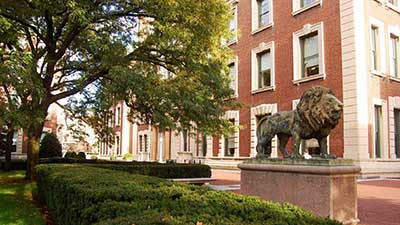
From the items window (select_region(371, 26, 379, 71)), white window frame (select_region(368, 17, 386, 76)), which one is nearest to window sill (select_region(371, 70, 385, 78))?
white window frame (select_region(368, 17, 386, 76))

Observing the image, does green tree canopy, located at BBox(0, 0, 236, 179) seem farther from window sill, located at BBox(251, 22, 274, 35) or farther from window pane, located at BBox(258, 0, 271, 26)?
window pane, located at BBox(258, 0, 271, 26)

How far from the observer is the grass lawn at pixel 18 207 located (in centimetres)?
Result: 783

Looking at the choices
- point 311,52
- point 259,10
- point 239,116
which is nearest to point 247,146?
point 239,116

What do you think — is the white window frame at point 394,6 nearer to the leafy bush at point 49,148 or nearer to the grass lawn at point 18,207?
the grass lawn at point 18,207

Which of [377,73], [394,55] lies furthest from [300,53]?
[394,55]

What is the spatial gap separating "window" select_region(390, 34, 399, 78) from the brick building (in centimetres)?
3

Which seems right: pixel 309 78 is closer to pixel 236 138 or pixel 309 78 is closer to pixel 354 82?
pixel 354 82

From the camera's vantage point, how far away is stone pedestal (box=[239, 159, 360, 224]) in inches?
244

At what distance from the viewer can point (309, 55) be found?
755 inches

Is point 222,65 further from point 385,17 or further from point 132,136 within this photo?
point 132,136

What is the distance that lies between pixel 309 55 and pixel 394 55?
434cm

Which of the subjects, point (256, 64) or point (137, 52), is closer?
point (137, 52)

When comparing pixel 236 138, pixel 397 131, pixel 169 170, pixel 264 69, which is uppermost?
pixel 264 69

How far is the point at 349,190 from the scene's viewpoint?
6453 mm
